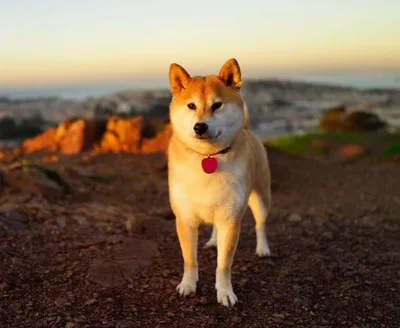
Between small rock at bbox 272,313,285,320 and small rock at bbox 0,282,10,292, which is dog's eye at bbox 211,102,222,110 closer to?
small rock at bbox 272,313,285,320

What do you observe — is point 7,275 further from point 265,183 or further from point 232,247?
point 265,183

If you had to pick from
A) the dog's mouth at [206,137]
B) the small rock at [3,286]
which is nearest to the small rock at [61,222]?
the small rock at [3,286]

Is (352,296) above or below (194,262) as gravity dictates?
below

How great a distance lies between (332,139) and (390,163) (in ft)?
9.74

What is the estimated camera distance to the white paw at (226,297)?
189 inches

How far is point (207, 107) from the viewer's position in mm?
4410

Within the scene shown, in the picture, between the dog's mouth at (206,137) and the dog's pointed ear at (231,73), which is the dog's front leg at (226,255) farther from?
the dog's pointed ear at (231,73)

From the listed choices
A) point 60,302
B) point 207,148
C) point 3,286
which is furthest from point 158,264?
point 207,148

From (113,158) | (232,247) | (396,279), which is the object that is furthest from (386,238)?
(113,158)

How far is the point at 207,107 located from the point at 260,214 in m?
2.20

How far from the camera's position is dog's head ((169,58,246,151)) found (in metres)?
4.32

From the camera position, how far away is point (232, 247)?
4848 mm

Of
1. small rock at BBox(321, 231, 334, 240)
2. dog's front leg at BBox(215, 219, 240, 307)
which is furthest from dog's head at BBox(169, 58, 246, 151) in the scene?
small rock at BBox(321, 231, 334, 240)

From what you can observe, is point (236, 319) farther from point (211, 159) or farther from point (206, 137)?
point (206, 137)
